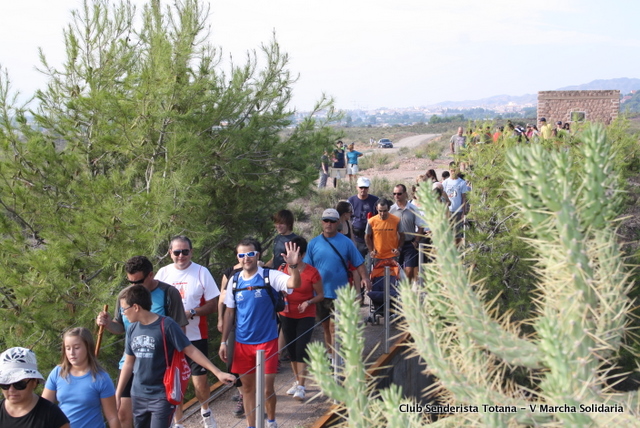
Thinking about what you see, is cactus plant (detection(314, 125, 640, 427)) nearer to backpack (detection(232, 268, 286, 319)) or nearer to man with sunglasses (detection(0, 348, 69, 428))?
man with sunglasses (detection(0, 348, 69, 428))

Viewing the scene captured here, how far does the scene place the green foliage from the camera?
6.98 metres

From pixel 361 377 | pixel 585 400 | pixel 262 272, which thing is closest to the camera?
pixel 585 400

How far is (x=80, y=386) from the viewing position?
4082 mm

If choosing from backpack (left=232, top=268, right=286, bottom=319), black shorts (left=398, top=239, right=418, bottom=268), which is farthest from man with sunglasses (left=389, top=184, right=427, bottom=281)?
backpack (left=232, top=268, right=286, bottom=319)

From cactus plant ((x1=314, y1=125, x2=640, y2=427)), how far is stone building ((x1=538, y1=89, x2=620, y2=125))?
3454 cm

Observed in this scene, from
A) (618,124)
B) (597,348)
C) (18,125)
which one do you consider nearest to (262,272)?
(597,348)

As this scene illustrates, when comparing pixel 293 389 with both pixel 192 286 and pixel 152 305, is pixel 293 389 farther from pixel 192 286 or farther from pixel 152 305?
pixel 152 305

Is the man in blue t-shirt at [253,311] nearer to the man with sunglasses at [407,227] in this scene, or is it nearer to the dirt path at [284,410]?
the dirt path at [284,410]

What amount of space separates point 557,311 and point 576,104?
35.4 m

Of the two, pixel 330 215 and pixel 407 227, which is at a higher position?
pixel 330 215

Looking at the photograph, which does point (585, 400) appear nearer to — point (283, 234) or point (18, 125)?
point (283, 234)

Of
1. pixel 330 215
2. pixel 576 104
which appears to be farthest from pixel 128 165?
pixel 576 104

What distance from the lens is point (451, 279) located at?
7.67ft

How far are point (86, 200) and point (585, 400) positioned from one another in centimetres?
645
